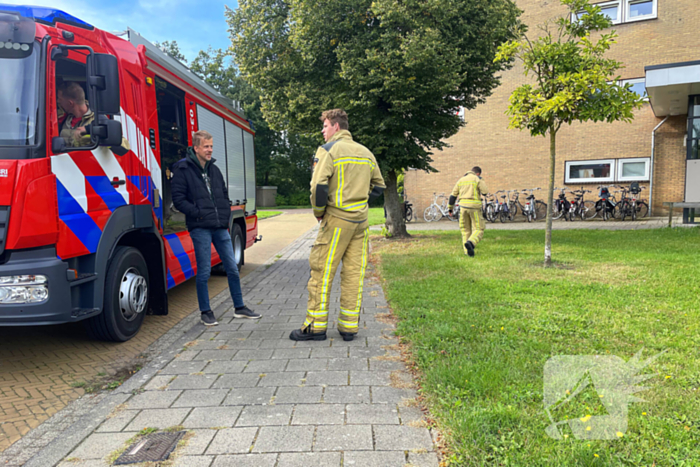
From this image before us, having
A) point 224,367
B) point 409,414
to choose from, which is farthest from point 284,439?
point 224,367

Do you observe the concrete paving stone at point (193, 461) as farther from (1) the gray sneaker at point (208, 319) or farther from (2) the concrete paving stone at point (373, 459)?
(1) the gray sneaker at point (208, 319)

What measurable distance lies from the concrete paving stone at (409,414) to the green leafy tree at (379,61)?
8048 mm

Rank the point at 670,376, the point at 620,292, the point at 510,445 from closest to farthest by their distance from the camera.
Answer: the point at 510,445 < the point at 670,376 < the point at 620,292

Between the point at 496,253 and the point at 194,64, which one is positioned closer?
the point at 496,253

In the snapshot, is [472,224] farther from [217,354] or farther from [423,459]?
[423,459]

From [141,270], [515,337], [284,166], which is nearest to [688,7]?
[515,337]

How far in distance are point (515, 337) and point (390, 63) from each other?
23.8 ft

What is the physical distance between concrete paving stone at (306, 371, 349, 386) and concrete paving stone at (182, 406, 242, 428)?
604mm

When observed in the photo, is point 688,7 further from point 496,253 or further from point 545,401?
point 545,401

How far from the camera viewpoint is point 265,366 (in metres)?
3.86

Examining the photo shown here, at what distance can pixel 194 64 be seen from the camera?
4447 centimetres

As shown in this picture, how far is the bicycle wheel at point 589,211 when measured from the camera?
1867 cm

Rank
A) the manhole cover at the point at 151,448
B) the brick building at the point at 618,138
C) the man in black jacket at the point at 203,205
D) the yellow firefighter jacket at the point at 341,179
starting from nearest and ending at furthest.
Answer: the manhole cover at the point at 151,448 → the yellow firefighter jacket at the point at 341,179 → the man in black jacket at the point at 203,205 → the brick building at the point at 618,138

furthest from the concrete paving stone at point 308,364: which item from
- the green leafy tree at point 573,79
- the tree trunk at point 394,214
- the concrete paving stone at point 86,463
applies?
the tree trunk at point 394,214
